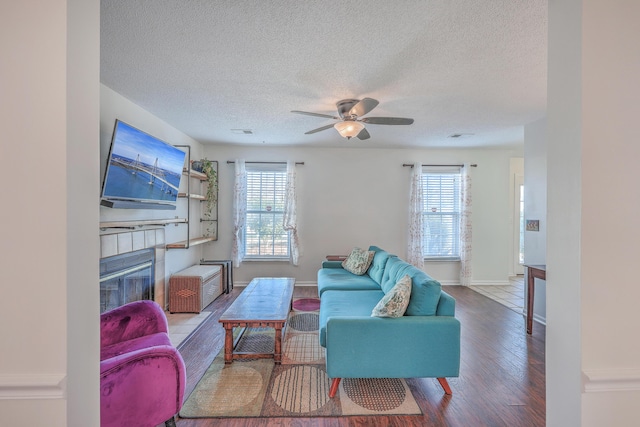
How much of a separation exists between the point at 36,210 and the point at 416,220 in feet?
16.2

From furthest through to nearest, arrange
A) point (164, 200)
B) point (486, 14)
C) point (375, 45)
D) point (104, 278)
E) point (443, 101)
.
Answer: point (164, 200) → point (443, 101) → point (104, 278) → point (375, 45) → point (486, 14)

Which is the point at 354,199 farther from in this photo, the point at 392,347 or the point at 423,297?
the point at 392,347

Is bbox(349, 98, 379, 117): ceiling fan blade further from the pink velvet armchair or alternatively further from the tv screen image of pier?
the pink velvet armchair

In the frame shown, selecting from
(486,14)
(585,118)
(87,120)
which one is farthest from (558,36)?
(87,120)

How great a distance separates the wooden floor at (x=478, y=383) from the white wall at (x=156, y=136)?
1.26 m

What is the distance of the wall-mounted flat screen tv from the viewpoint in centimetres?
246

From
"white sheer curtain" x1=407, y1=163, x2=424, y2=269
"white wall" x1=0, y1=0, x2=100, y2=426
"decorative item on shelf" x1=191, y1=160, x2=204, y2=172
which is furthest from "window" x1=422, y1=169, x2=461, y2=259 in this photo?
"white wall" x1=0, y1=0, x2=100, y2=426

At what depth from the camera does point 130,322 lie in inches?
77.9

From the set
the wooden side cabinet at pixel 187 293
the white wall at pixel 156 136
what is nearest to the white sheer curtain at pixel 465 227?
the wooden side cabinet at pixel 187 293

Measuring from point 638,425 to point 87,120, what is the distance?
2.11m

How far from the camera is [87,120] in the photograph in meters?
0.92

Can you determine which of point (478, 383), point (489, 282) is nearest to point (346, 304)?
point (478, 383)

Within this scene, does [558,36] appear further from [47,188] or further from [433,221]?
[433,221]

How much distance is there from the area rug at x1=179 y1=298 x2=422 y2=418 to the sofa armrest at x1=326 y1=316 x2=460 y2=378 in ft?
0.65
